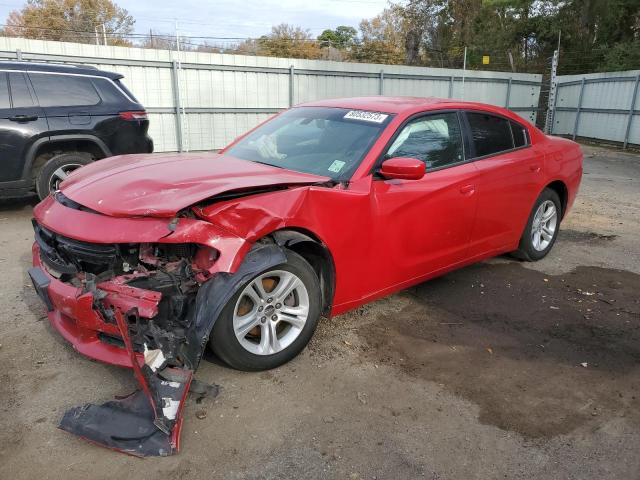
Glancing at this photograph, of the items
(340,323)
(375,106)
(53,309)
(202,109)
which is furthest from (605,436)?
(202,109)

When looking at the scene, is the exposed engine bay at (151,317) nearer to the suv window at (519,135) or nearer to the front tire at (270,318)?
the front tire at (270,318)

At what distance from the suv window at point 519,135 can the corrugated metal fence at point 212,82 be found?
31.3ft

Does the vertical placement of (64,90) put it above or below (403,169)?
above

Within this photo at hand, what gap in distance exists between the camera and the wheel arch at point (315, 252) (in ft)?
10.2

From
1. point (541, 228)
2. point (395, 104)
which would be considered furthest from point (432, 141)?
point (541, 228)

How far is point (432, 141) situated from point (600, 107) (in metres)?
15.7

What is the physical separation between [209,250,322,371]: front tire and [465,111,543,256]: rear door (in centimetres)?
185

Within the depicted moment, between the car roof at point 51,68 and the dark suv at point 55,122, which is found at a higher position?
the car roof at point 51,68

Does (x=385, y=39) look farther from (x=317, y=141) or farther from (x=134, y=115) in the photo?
(x=317, y=141)

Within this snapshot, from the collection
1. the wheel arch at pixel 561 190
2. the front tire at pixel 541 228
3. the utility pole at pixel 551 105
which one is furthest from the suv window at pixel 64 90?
the utility pole at pixel 551 105

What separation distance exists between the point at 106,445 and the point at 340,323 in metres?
1.87

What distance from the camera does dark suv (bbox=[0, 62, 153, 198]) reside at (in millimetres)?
6352

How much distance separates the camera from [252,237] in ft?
9.49

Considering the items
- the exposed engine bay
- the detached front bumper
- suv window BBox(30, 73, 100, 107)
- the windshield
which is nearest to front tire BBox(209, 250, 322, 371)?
the exposed engine bay
